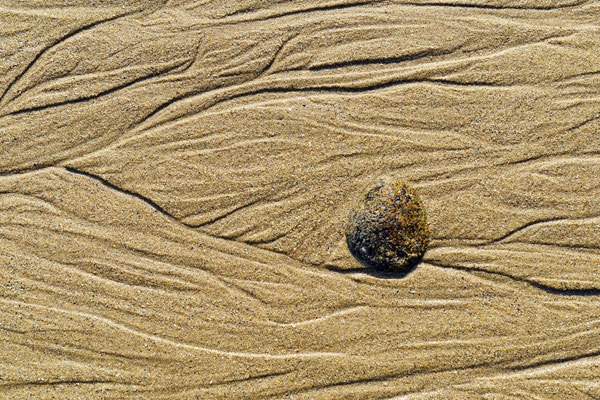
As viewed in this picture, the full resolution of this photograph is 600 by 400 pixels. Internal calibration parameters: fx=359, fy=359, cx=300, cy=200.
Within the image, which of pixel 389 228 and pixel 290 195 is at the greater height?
pixel 290 195

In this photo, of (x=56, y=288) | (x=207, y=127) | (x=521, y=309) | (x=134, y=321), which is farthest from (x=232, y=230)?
(x=521, y=309)

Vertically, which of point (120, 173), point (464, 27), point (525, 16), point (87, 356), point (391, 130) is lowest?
point (87, 356)

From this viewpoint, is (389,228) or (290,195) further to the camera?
(290,195)

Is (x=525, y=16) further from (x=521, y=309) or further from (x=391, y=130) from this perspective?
(x=521, y=309)
